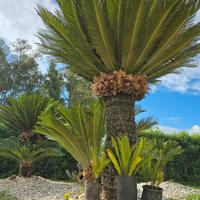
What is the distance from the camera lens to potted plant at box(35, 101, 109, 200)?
292 inches

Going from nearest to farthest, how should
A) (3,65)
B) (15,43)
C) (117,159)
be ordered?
(117,159) < (3,65) < (15,43)

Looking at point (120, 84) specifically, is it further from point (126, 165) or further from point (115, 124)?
point (126, 165)

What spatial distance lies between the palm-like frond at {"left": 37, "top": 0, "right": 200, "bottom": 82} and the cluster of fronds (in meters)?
0.22

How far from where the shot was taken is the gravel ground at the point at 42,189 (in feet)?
31.4

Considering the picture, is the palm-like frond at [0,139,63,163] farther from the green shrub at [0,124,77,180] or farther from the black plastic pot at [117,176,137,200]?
the black plastic pot at [117,176,137,200]

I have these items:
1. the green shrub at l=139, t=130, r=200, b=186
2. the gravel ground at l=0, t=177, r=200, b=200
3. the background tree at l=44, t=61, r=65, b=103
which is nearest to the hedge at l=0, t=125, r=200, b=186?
the green shrub at l=139, t=130, r=200, b=186

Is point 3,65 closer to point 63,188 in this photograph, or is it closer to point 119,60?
point 63,188

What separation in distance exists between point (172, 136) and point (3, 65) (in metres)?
18.1

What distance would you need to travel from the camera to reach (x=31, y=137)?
12.7m

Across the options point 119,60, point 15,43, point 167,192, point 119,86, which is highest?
point 15,43

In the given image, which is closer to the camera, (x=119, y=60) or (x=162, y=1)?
(x=162, y=1)

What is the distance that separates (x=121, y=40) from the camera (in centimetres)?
708

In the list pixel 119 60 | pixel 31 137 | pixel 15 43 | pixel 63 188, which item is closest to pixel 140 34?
pixel 119 60

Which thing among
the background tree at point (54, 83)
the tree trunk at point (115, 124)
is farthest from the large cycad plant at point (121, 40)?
the background tree at point (54, 83)
